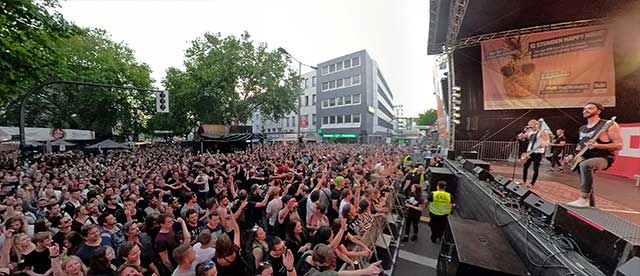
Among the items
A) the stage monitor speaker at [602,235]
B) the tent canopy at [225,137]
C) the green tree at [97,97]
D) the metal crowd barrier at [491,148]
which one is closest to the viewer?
the stage monitor speaker at [602,235]

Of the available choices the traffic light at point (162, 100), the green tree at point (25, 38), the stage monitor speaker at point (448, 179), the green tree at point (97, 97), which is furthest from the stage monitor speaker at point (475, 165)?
the green tree at point (97, 97)

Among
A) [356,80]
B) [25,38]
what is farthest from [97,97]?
[356,80]

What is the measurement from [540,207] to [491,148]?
37.9 ft

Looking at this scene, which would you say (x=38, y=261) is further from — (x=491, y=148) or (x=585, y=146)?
(x=491, y=148)

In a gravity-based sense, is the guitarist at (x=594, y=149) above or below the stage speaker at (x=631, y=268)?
above

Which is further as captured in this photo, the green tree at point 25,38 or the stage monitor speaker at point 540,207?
the green tree at point 25,38

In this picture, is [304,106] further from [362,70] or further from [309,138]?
[362,70]

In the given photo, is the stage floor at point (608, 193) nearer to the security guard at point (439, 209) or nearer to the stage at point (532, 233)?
the stage at point (532, 233)

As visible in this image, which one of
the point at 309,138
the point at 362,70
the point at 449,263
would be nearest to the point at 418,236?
the point at 449,263

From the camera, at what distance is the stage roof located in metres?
9.45

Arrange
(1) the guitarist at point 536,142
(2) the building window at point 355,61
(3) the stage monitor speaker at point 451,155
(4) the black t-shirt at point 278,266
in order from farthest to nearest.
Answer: (2) the building window at point 355,61 < (3) the stage monitor speaker at point 451,155 < (1) the guitarist at point 536,142 < (4) the black t-shirt at point 278,266

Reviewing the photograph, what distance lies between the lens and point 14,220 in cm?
378

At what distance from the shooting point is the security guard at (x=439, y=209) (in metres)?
6.65

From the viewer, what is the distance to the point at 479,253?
3.84m
